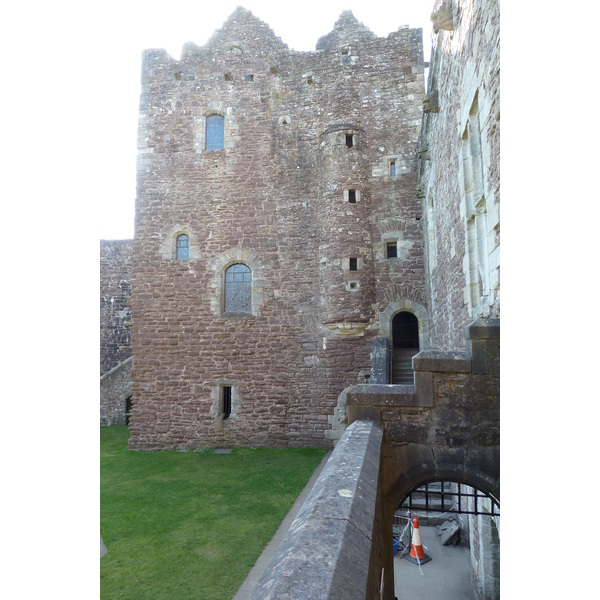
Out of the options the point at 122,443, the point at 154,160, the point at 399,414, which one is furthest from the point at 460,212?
the point at 122,443

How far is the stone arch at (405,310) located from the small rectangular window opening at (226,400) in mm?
4901

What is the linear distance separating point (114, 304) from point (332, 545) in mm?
19502

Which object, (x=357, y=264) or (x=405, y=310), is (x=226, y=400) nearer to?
(x=357, y=264)

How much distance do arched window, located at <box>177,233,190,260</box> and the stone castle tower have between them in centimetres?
7

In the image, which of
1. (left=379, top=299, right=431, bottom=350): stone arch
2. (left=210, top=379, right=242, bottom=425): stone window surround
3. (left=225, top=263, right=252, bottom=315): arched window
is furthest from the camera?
(left=225, top=263, right=252, bottom=315): arched window

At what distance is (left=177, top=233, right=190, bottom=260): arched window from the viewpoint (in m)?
13.7

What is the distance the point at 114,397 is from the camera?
1730 cm

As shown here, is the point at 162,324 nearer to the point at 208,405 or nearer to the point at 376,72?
the point at 208,405

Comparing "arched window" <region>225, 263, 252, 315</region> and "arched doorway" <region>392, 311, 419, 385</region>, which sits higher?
"arched window" <region>225, 263, 252, 315</region>

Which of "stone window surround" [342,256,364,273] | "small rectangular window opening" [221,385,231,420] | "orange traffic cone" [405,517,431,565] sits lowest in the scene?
"orange traffic cone" [405,517,431,565]

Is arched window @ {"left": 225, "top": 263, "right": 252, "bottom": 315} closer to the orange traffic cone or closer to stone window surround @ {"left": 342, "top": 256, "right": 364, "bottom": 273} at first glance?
stone window surround @ {"left": 342, "top": 256, "right": 364, "bottom": 273}

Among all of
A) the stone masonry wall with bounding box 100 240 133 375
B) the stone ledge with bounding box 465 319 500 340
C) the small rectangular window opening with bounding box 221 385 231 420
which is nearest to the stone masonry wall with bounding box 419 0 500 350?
the stone ledge with bounding box 465 319 500 340

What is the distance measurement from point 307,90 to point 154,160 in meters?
5.28

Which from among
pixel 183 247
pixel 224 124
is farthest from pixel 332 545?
pixel 224 124
